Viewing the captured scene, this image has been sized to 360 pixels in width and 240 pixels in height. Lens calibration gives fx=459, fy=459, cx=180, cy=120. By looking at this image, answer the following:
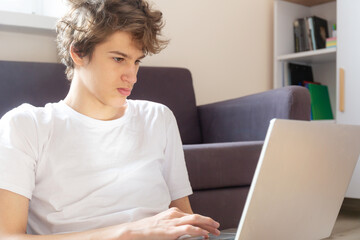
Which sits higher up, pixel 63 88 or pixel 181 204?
pixel 63 88

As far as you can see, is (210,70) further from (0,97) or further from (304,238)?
(304,238)

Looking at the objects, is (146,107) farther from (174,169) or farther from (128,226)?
(128,226)

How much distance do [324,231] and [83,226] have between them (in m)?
0.53

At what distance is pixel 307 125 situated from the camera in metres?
0.76

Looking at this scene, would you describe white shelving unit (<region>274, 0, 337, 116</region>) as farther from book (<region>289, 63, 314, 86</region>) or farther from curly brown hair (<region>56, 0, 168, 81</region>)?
curly brown hair (<region>56, 0, 168, 81</region>)

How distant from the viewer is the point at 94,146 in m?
1.06

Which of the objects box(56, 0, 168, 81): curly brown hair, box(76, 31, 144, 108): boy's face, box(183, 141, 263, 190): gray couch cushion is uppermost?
box(56, 0, 168, 81): curly brown hair

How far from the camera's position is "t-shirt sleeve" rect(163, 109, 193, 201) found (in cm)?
116

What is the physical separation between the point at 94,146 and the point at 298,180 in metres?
0.48

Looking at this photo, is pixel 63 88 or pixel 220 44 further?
pixel 220 44

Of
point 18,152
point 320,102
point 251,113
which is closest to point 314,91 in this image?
point 320,102

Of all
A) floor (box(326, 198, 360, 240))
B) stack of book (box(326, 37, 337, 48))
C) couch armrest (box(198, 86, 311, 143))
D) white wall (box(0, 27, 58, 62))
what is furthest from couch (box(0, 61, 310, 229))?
stack of book (box(326, 37, 337, 48))

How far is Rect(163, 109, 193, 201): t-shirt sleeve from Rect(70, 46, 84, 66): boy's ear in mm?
278

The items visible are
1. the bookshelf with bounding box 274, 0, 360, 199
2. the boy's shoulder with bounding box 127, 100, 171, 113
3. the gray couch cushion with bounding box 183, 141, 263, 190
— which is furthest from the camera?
the bookshelf with bounding box 274, 0, 360, 199
